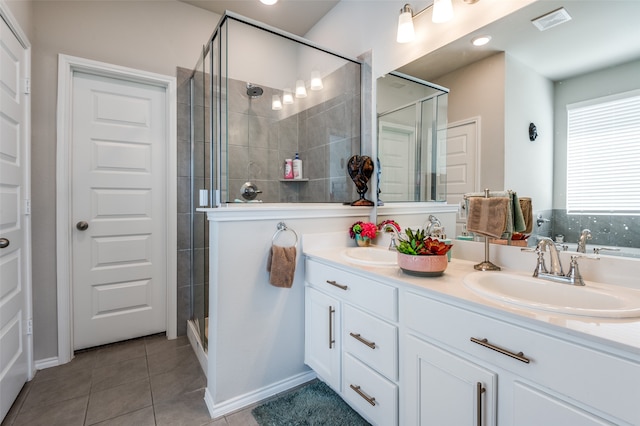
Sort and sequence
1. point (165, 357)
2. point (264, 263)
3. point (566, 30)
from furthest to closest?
1. point (165, 357)
2. point (264, 263)
3. point (566, 30)

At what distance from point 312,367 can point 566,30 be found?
6.50 feet

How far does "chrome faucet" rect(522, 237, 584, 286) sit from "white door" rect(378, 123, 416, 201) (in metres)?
0.79

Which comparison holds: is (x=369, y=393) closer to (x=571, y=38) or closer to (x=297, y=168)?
(x=571, y=38)

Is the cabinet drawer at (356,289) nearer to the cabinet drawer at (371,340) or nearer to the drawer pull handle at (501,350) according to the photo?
the cabinet drawer at (371,340)

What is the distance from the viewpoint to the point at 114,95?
7.40 ft

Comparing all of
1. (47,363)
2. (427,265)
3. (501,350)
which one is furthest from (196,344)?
(501,350)

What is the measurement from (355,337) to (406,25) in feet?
5.49

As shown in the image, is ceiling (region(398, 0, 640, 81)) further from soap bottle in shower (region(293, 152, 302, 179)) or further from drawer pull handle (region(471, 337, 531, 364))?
soap bottle in shower (region(293, 152, 302, 179))

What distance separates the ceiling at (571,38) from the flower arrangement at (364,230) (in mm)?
1043

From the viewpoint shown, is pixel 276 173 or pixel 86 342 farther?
pixel 276 173

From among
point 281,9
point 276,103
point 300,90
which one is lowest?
point 276,103

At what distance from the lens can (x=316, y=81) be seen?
2.43 m

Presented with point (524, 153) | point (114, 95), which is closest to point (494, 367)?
point (524, 153)

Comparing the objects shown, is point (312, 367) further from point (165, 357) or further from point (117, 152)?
point (117, 152)
